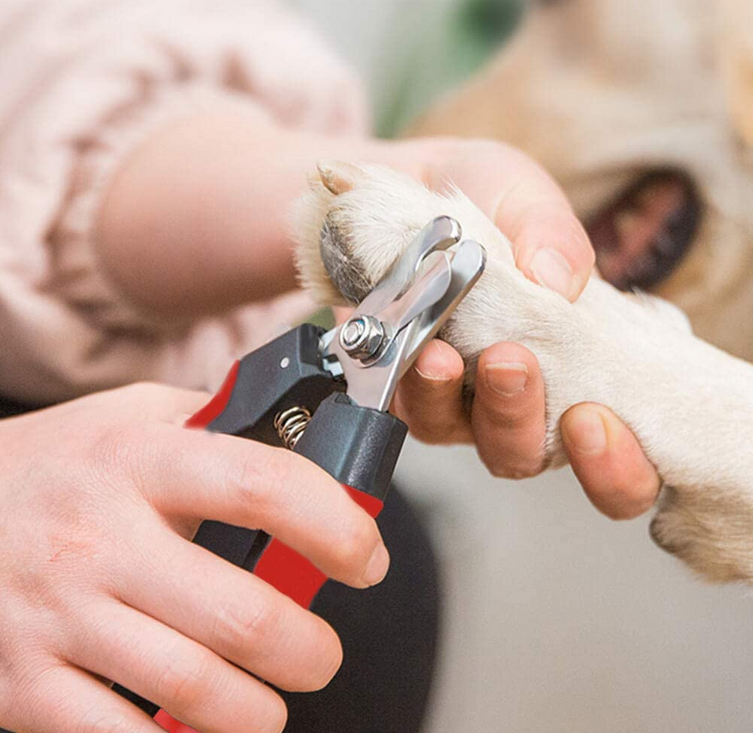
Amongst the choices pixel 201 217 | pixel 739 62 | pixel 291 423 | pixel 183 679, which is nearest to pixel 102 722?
pixel 183 679

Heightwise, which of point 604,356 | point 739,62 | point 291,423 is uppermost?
point 739,62

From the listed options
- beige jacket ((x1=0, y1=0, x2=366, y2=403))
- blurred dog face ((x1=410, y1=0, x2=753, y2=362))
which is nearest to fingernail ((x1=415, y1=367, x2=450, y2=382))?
beige jacket ((x1=0, y1=0, x2=366, y2=403))

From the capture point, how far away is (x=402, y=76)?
1.60 metres

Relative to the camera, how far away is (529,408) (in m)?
0.46

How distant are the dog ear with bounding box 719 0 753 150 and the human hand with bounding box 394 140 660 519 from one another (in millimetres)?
608

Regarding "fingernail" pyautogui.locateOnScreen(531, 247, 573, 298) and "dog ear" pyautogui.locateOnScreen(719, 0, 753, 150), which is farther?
"dog ear" pyautogui.locateOnScreen(719, 0, 753, 150)

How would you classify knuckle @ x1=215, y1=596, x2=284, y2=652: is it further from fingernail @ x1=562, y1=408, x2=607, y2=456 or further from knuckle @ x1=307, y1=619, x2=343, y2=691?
fingernail @ x1=562, y1=408, x2=607, y2=456

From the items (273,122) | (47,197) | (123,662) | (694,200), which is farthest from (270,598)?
(694,200)

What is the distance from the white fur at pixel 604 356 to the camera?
449mm

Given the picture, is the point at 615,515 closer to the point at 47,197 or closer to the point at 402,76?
the point at 47,197

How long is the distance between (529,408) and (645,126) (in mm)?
853

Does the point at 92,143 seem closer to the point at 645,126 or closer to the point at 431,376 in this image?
the point at 431,376

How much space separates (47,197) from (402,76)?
93 cm

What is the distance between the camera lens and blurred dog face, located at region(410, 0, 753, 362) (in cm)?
108
